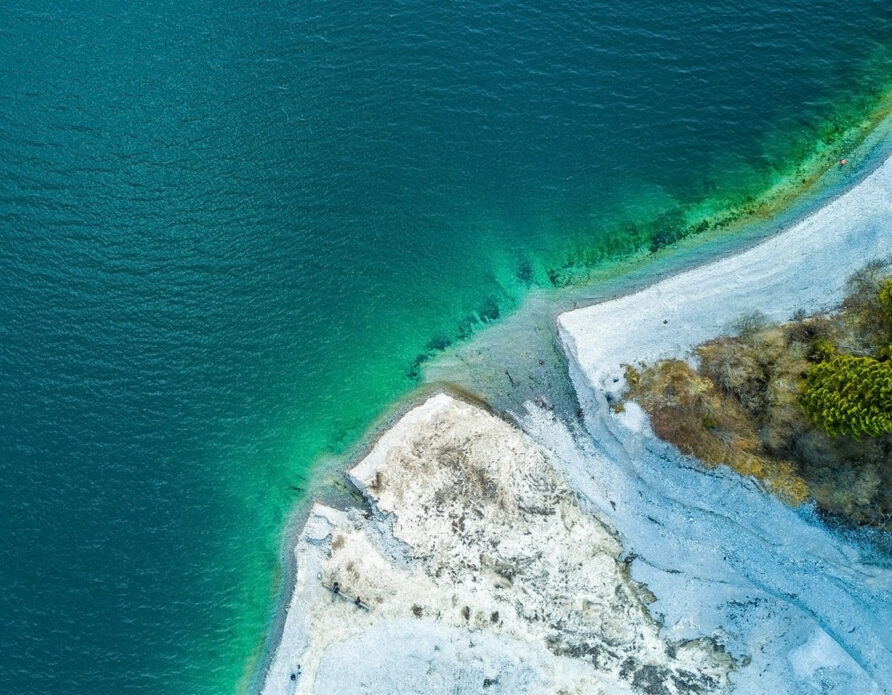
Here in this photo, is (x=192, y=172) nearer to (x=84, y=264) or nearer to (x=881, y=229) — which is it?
(x=84, y=264)

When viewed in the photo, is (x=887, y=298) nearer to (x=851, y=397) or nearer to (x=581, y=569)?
(x=851, y=397)

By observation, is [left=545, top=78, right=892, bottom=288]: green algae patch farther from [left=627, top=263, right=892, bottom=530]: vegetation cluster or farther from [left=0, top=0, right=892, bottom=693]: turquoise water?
[left=627, top=263, right=892, bottom=530]: vegetation cluster

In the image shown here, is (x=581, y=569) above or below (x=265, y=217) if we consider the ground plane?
below

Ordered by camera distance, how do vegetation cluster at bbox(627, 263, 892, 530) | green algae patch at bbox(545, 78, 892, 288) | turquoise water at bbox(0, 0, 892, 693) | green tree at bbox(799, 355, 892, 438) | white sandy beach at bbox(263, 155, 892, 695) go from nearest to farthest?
green tree at bbox(799, 355, 892, 438), vegetation cluster at bbox(627, 263, 892, 530), white sandy beach at bbox(263, 155, 892, 695), turquoise water at bbox(0, 0, 892, 693), green algae patch at bbox(545, 78, 892, 288)

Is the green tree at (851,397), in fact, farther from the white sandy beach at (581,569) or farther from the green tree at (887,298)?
the white sandy beach at (581,569)

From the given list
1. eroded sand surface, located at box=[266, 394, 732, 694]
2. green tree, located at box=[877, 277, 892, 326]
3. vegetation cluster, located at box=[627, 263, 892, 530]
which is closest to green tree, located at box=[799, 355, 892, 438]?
vegetation cluster, located at box=[627, 263, 892, 530]

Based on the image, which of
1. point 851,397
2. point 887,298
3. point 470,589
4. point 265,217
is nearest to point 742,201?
point 887,298
